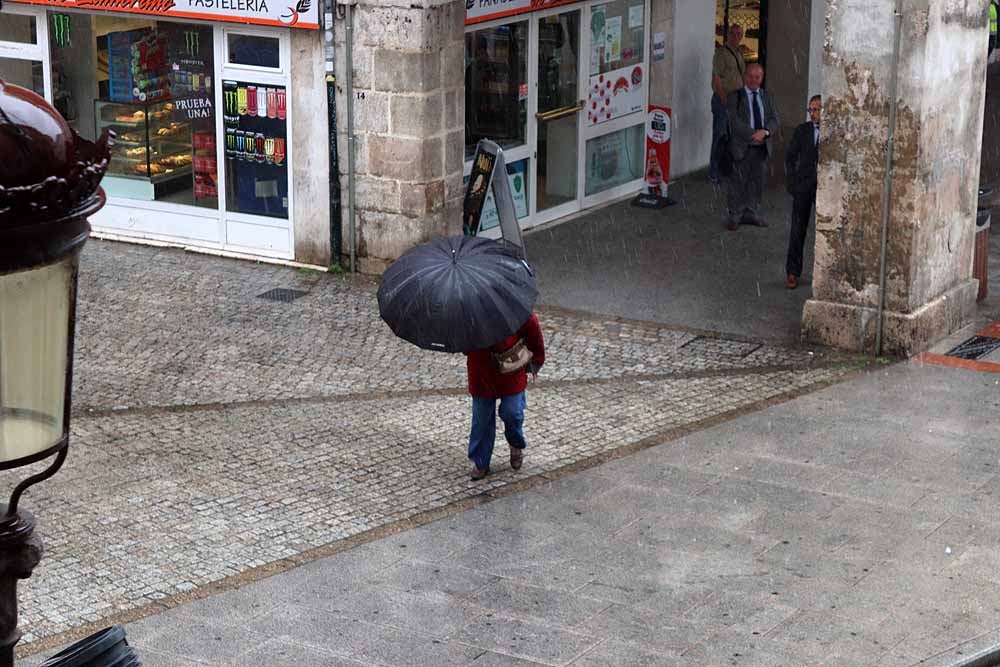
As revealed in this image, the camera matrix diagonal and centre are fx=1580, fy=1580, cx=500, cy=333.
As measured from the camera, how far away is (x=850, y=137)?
38.4ft

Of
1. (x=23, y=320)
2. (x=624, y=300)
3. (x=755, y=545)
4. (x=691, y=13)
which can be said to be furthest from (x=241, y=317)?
(x=23, y=320)

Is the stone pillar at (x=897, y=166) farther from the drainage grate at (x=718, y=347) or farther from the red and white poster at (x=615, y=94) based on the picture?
the red and white poster at (x=615, y=94)


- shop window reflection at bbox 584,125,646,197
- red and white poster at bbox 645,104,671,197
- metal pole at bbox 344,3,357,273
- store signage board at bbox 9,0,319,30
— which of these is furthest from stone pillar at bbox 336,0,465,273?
red and white poster at bbox 645,104,671,197

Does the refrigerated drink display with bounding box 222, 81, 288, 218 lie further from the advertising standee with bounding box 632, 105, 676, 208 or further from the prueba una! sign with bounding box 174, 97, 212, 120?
the advertising standee with bounding box 632, 105, 676, 208

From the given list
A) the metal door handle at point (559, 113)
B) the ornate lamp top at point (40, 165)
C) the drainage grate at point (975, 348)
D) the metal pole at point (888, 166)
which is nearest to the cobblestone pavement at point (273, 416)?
the metal pole at point (888, 166)

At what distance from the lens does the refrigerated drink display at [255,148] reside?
14.4 metres

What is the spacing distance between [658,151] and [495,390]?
8199mm

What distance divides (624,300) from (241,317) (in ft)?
10.6

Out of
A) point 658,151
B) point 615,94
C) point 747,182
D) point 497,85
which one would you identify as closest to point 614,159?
point 658,151

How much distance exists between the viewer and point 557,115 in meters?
16.1

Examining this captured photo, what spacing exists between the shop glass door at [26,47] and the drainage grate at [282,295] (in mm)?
3518

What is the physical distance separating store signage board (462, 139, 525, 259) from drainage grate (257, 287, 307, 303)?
7.01ft

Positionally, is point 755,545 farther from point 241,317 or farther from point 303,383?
point 241,317

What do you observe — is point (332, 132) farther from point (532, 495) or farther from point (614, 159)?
point (532, 495)
